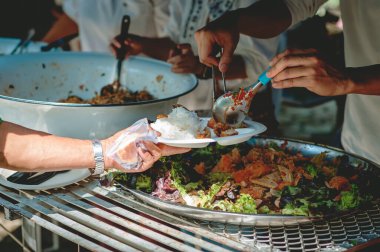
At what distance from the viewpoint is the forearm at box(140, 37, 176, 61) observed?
279cm

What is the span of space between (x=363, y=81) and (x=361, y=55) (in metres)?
0.58

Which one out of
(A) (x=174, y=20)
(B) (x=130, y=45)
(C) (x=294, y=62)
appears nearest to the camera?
(C) (x=294, y=62)

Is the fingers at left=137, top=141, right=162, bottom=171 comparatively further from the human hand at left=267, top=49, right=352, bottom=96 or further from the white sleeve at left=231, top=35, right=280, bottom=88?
the white sleeve at left=231, top=35, right=280, bottom=88

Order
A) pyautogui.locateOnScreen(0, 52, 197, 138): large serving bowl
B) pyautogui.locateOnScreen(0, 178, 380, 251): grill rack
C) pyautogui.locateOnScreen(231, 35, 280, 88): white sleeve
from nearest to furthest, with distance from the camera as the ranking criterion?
pyautogui.locateOnScreen(0, 178, 380, 251): grill rack < pyautogui.locateOnScreen(0, 52, 197, 138): large serving bowl < pyautogui.locateOnScreen(231, 35, 280, 88): white sleeve

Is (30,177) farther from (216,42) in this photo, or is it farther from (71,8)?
(71,8)

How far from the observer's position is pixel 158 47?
9.30ft

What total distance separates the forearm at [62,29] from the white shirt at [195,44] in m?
1.04

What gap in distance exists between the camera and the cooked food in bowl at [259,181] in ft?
4.95

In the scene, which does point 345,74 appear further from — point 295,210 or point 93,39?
point 93,39

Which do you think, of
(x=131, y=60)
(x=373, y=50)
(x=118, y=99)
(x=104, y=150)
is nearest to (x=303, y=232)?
(x=104, y=150)

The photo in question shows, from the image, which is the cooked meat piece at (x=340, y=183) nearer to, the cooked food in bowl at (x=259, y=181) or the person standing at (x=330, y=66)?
the cooked food in bowl at (x=259, y=181)

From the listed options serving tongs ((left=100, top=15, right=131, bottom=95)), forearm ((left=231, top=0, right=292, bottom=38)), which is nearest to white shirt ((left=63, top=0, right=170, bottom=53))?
serving tongs ((left=100, top=15, right=131, bottom=95))

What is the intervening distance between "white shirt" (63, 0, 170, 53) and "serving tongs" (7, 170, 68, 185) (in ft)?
5.42

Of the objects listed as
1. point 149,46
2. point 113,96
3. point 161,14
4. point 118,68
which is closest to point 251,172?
point 113,96
